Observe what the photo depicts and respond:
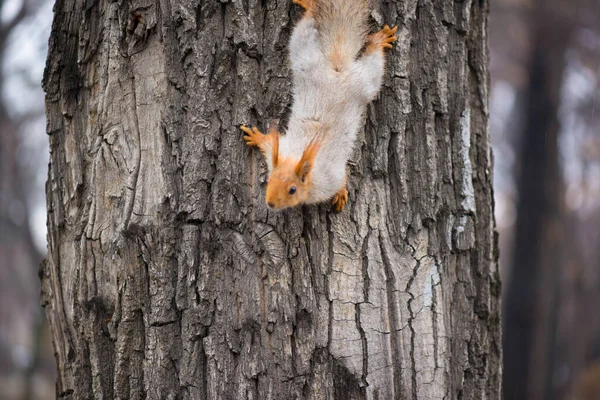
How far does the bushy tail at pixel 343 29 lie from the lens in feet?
7.45

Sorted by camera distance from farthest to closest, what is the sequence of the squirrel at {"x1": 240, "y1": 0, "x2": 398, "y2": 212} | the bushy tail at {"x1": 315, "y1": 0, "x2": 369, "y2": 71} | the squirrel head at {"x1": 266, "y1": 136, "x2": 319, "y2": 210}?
the bushy tail at {"x1": 315, "y1": 0, "x2": 369, "y2": 71}
the squirrel at {"x1": 240, "y1": 0, "x2": 398, "y2": 212}
the squirrel head at {"x1": 266, "y1": 136, "x2": 319, "y2": 210}

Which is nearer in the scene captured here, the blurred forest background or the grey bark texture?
→ the grey bark texture

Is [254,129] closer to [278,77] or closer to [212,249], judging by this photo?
[278,77]

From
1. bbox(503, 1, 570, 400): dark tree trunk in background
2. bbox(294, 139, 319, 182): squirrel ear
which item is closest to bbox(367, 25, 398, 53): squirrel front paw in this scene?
bbox(294, 139, 319, 182): squirrel ear

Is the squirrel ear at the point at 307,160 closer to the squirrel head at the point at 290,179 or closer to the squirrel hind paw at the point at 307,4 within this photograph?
the squirrel head at the point at 290,179

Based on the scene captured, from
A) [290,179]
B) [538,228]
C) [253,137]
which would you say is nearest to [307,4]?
[253,137]

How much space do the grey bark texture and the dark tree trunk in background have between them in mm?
6460

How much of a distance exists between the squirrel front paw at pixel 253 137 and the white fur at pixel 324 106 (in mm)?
91

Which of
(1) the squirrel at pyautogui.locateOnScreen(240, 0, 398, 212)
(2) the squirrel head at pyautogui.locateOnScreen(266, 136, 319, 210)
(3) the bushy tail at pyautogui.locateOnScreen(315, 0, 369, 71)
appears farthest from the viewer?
(3) the bushy tail at pyautogui.locateOnScreen(315, 0, 369, 71)

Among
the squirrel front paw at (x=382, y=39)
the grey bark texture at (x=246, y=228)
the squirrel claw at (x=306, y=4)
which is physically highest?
the squirrel claw at (x=306, y=4)

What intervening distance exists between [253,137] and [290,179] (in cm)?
24

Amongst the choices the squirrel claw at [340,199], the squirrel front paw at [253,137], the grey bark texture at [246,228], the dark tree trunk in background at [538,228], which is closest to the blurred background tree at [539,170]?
the dark tree trunk in background at [538,228]

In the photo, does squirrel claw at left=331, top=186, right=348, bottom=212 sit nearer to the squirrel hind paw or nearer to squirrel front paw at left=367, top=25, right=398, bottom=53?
squirrel front paw at left=367, top=25, right=398, bottom=53

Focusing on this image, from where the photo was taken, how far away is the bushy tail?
2271 mm
